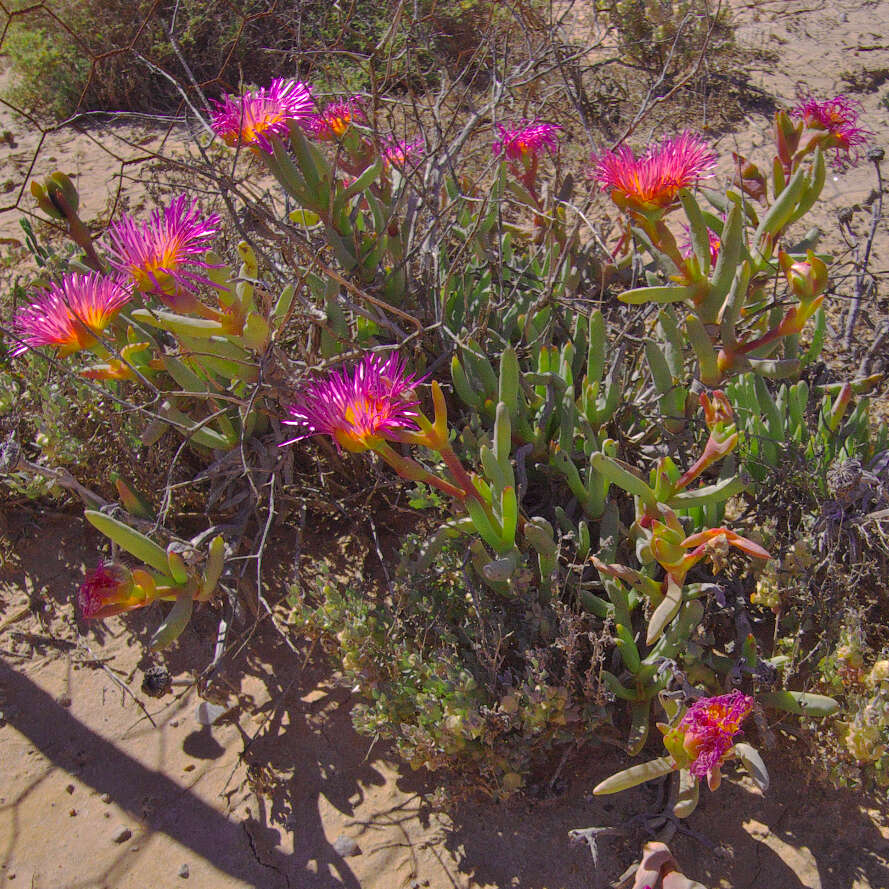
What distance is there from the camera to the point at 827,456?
71.6 inches

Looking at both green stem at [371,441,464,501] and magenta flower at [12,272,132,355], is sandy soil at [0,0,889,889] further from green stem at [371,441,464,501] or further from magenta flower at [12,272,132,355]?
green stem at [371,441,464,501]

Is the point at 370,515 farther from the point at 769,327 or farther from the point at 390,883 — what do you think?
the point at 769,327

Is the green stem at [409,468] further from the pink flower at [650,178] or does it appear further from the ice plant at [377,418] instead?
the pink flower at [650,178]

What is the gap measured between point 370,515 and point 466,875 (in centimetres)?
86

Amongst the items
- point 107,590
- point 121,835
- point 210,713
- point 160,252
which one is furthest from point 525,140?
point 121,835

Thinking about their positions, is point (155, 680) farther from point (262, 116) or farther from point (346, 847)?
point (262, 116)

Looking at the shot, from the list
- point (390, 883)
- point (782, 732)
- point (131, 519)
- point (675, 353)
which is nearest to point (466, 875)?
point (390, 883)

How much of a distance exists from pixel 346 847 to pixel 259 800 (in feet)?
0.74

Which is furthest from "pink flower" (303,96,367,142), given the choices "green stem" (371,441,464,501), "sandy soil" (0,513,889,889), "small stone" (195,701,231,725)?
"small stone" (195,701,231,725)

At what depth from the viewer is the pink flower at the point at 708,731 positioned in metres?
1.25

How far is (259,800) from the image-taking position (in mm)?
1667

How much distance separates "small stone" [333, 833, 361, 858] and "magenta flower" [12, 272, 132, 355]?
1.12 metres

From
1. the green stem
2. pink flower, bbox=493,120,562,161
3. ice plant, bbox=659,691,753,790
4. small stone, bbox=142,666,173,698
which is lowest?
small stone, bbox=142,666,173,698

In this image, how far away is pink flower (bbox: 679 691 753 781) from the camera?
1248 mm
